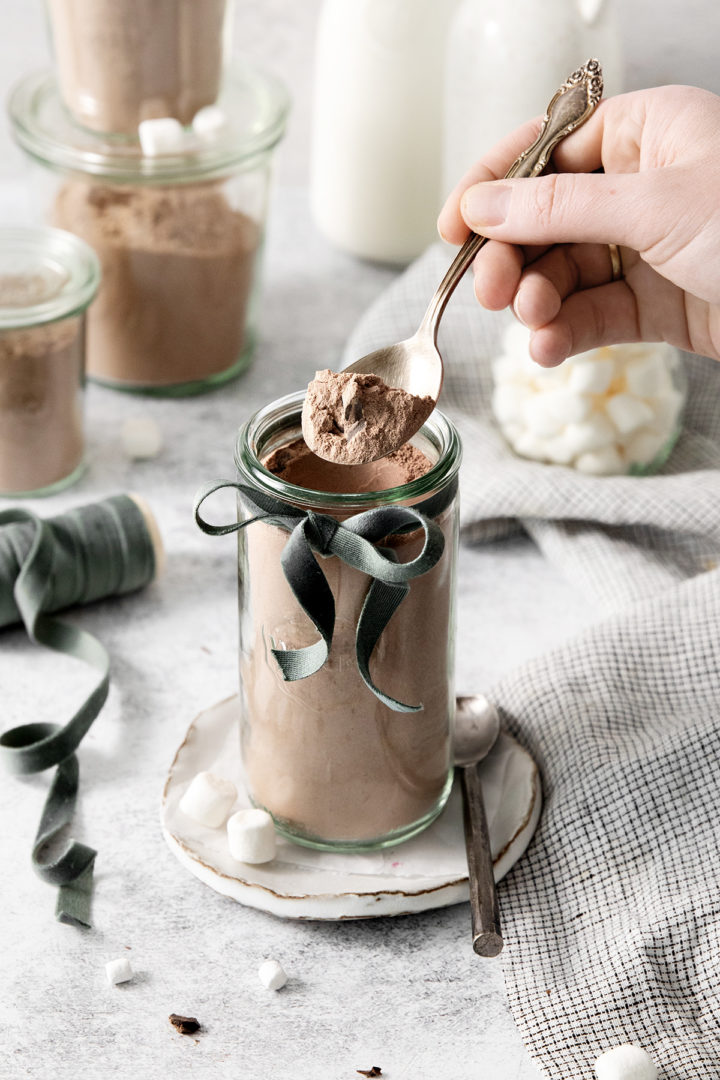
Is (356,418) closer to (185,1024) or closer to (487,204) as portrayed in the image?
(487,204)

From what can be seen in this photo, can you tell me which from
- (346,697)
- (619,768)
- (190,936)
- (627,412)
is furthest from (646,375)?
(190,936)

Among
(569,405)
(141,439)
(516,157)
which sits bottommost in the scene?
(141,439)

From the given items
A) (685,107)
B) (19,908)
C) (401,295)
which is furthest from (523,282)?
(19,908)

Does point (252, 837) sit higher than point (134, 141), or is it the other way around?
point (134, 141)

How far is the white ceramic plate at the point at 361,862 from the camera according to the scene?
0.70 m

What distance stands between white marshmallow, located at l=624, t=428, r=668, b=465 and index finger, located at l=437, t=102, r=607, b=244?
0.96ft

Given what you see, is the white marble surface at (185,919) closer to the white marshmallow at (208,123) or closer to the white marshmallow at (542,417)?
the white marshmallow at (542,417)

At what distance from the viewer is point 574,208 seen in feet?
2.30

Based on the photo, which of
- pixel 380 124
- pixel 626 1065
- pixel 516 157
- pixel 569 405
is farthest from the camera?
pixel 380 124

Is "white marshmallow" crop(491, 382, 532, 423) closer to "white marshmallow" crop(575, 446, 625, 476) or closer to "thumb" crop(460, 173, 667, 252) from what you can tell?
"white marshmallow" crop(575, 446, 625, 476)

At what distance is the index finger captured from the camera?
777 mm

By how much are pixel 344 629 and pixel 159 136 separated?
0.63 m

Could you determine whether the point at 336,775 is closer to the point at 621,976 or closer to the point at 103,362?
the point at 621,976

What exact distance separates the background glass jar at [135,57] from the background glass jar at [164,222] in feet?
0.09
